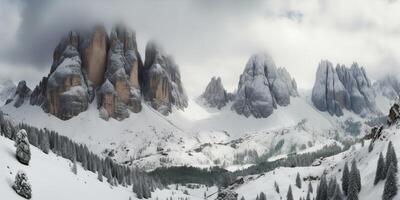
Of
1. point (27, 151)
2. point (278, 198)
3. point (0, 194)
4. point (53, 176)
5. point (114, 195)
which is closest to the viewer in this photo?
point (0, 194)

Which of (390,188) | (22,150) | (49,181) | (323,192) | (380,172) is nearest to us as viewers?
(390,188)

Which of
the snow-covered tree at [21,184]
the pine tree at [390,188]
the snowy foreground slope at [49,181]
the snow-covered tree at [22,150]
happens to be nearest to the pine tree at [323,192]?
the pine tree at [390,188]

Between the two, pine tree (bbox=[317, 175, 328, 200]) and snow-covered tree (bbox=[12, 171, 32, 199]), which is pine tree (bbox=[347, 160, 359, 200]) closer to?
pine tree (bbox=[317, 175, 328, 200])

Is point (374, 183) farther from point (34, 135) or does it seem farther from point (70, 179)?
point (34, 135)

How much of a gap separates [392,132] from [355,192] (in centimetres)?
4562

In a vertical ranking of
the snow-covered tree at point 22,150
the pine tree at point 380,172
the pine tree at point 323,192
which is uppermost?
the snow-covered tree at point 22,150

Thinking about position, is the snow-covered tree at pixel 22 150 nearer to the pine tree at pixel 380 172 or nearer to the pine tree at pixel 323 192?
the pine tree at pixel 323 192

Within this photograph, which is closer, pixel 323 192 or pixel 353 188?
pixel 353 188

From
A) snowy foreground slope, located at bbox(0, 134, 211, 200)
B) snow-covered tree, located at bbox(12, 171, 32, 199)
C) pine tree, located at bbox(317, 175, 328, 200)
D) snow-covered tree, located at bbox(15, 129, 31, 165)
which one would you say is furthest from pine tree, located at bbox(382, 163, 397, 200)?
snow-covered tree, located at bbox(15, 129, 31, 165)

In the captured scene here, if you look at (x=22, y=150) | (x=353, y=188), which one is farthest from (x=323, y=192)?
(x=22, y=150)

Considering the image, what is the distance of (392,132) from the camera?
155125 mm

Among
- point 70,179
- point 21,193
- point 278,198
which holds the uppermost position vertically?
point 21,193

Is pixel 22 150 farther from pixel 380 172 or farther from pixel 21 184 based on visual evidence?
pixel 380 172

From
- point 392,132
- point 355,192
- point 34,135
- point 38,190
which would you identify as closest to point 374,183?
point 355,192
